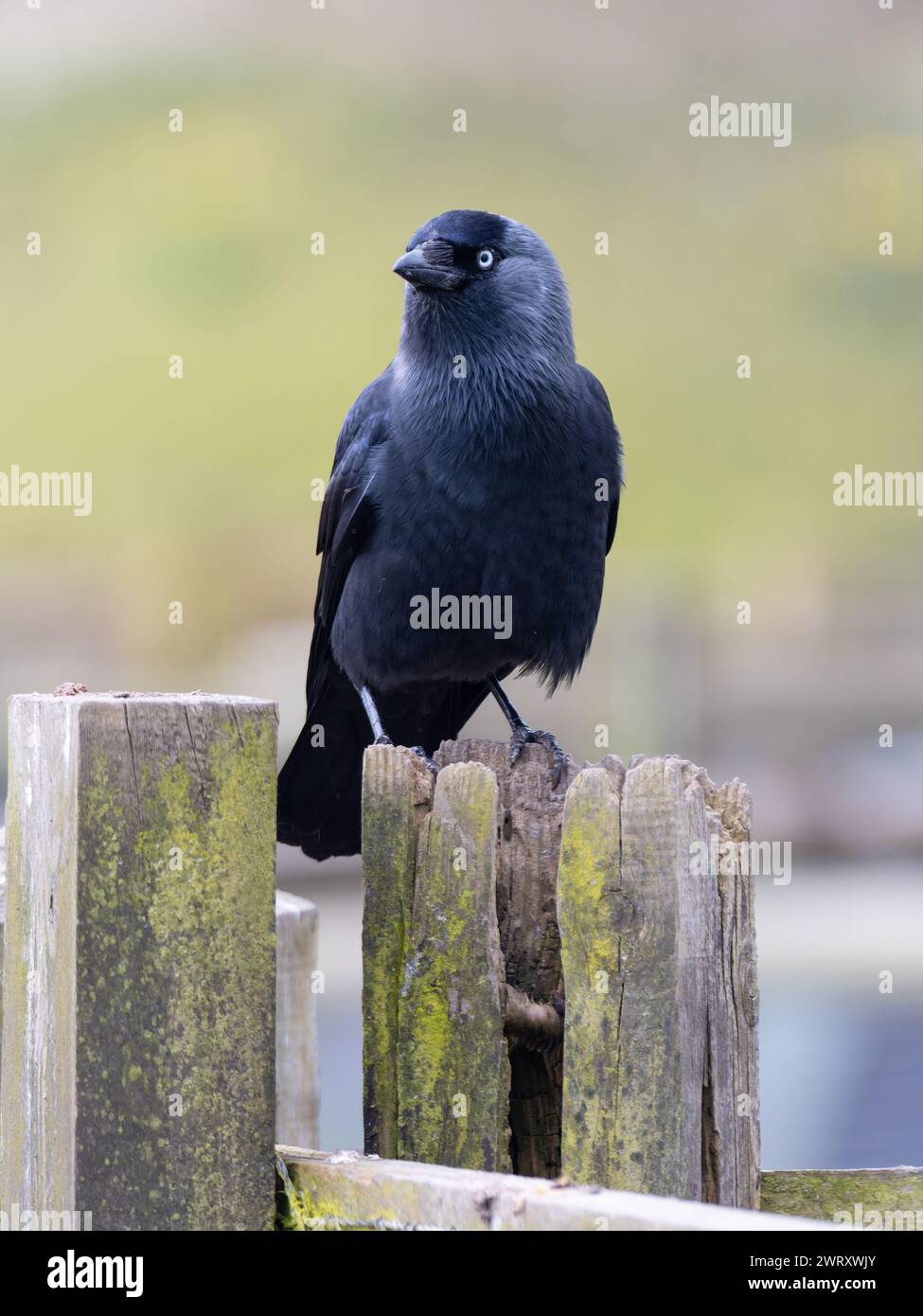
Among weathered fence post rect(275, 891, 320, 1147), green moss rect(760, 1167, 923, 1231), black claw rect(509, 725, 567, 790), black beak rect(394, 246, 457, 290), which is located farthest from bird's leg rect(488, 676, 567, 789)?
black beak rect(394, 246, 457, 290)

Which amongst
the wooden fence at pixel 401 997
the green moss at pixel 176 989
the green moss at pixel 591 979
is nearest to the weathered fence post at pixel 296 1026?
the wooden fence at pixel 401 997

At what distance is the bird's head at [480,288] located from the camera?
3.86 meters

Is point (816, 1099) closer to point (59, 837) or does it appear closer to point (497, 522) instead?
point (497, 522)

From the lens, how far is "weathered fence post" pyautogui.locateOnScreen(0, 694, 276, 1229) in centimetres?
160

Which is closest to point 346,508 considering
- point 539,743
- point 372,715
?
point 372,715

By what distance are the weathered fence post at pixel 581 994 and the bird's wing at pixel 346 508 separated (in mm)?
2007

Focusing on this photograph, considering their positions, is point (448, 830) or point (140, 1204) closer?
point (140, 1204)

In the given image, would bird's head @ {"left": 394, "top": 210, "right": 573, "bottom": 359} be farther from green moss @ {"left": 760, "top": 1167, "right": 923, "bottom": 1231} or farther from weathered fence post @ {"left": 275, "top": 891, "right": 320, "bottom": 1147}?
green moss @ {"left": 760, "top": 1167, "right": 923, "bottom": 1231}

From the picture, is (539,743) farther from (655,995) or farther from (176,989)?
(176,989)

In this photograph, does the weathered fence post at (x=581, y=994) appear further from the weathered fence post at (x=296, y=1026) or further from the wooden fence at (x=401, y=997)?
the weathered fence post at (x=296, y=1026)

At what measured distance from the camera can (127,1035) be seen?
1.60 meters
